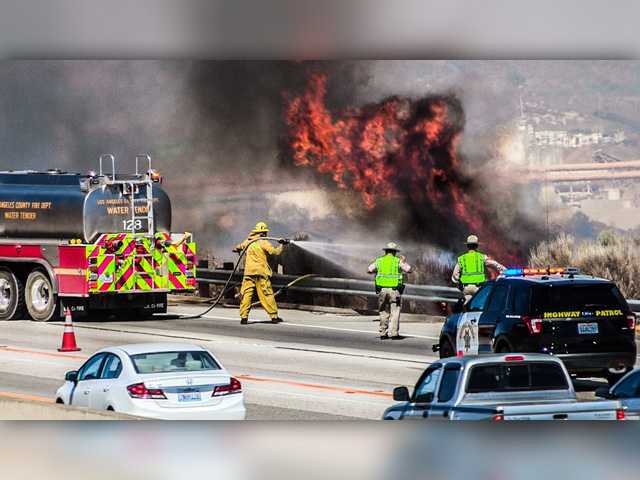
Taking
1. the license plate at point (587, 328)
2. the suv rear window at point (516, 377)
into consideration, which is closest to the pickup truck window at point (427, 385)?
the suv rear window at point (516, 377)

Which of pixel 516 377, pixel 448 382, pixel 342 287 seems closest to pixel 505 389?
pixel 516 377

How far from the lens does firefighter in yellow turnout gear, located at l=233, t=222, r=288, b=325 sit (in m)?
19.5

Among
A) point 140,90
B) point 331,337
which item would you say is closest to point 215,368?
point 331,337

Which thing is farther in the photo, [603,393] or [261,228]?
[261,228]

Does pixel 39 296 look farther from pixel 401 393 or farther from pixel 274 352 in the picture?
pixel 401 393

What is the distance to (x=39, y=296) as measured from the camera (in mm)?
20547

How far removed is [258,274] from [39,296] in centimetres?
306

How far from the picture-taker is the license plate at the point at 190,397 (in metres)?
17.1

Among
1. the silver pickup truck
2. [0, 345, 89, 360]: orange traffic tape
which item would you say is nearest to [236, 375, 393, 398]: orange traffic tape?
[0, 345, 89, 360]: orange traffic tape

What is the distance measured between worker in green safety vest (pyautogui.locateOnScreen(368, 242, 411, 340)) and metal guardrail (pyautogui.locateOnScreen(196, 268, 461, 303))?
0.44ft

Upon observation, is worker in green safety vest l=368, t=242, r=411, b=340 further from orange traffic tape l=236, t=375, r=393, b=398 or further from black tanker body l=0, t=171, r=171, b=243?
black tanker body l=0, t=171, r=171, b=243

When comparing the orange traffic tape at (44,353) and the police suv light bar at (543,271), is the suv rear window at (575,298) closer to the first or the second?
the police suv light bar at (543,271)
